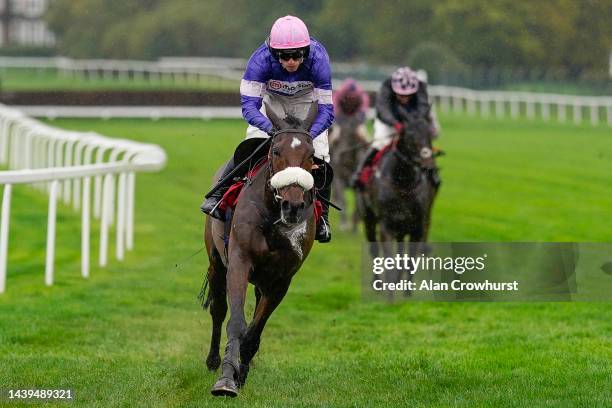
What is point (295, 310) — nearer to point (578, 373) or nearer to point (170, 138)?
point (578, 373)

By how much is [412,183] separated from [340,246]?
3.58 m

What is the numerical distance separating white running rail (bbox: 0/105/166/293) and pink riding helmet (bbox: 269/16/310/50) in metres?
3.16

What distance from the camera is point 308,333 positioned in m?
9.05

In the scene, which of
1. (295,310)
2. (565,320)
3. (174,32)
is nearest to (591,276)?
(565,320)

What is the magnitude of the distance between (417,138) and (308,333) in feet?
7.04

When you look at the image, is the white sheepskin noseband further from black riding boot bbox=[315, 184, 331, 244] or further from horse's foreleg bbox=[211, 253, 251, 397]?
black riding boot bbox=[315, 184, 331, 244]

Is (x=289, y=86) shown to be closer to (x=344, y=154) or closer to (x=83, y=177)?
(x=83, y=177)

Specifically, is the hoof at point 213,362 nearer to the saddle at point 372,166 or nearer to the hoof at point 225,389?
the hoof at point 225,389

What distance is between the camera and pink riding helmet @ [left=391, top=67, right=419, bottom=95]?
10.8 meters

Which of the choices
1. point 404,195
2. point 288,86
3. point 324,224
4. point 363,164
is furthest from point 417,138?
point 288,86

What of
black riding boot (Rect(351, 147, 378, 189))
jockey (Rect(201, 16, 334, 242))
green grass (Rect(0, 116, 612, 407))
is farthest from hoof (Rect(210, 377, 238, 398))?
black riding boot (Rect(351, 147, 378, 189))

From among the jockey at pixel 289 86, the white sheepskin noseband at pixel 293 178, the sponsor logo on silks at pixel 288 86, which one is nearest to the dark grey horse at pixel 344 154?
the jockey at pixel 289 86

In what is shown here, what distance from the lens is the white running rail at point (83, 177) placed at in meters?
9.94

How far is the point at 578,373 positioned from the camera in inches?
285
